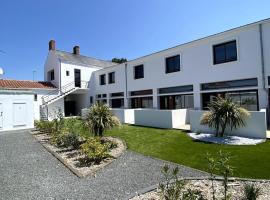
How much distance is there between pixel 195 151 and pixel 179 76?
1122 centimetres

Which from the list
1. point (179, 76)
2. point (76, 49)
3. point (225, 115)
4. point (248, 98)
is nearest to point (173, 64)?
point (179, 76)

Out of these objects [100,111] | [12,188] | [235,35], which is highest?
[235,35]

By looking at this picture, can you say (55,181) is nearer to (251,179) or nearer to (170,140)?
(251,179)

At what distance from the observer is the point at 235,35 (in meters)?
15.3

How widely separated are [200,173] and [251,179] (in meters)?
1.27

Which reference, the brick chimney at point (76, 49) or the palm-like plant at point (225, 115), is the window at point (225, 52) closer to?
the palm-like plant at point (225, 115)

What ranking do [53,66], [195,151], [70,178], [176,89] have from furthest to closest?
[53,66] < [176,89] < [195,151] < [70,178]

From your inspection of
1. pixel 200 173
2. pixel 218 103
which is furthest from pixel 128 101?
pixel 200 173

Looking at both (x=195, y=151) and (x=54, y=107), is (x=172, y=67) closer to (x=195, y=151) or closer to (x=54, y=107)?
(x=195, y=151)

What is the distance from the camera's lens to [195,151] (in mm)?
8594

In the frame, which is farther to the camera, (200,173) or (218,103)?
(218,103)

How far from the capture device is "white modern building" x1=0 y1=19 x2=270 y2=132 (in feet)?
47.3

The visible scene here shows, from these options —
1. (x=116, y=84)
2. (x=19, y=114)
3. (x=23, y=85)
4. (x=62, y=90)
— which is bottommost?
(x=19, y=114)

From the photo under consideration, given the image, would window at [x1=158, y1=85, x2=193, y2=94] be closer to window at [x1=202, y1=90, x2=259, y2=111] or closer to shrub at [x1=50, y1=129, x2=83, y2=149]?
window at [x1=202, y1=90, x2=259, y2=111]
